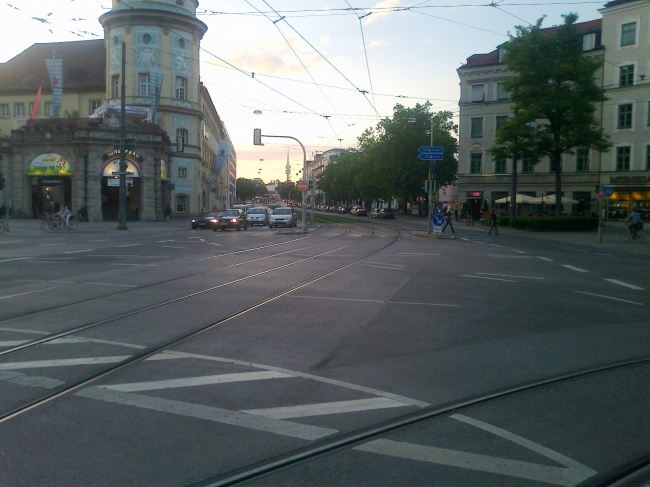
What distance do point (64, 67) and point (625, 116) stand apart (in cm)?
5821

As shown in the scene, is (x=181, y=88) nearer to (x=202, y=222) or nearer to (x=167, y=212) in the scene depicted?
(x=167, y=212)

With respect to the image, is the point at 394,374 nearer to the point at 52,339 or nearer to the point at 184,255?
the point at 52,339

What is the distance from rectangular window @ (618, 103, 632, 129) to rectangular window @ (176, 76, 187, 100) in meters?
40.2

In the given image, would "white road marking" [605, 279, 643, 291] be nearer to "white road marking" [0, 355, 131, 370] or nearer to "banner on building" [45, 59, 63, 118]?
"white road marking" [0, 355, 131, 370]

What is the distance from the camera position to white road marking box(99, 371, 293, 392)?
6.05 m

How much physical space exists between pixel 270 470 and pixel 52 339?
16.6 ft

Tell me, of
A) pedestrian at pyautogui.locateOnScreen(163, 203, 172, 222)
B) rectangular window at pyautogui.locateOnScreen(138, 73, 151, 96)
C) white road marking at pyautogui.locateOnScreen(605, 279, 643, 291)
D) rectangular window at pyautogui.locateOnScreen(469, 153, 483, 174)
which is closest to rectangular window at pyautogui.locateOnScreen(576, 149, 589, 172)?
rectangular window at pyautogui.locateOnScreen(469, 153, 483, 174)

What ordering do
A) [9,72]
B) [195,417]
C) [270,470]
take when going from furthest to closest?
[9,72] → [195,417] → [270,470]

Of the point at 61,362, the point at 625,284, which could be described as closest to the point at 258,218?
the point at 625,284

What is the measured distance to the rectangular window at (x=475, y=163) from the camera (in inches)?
2520

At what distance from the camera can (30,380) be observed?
20.4ft

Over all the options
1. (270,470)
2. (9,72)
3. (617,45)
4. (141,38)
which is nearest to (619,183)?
(617,45)

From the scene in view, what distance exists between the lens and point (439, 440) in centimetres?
483

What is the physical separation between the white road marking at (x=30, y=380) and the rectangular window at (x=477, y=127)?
201 feet
